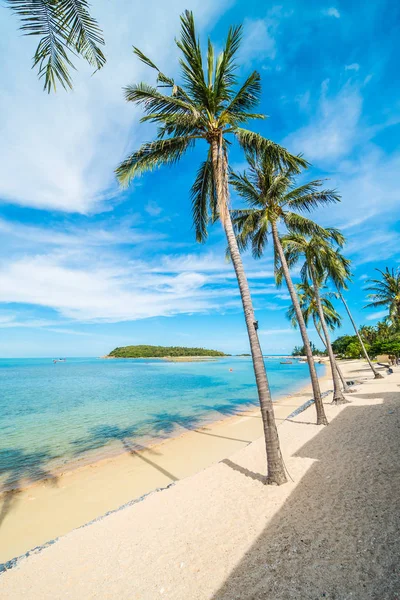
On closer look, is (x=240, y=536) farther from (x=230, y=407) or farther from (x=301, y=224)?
(x=230, y=407)

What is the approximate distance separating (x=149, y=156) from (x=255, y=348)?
6233 mm

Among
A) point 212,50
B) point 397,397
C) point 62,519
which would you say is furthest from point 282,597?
point 397,397

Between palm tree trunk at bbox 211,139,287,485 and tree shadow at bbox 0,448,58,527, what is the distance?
6.98 meters

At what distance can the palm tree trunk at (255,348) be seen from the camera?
5.93 m

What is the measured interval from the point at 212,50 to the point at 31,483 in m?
14.3

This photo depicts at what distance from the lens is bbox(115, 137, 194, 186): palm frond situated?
7.66 metres

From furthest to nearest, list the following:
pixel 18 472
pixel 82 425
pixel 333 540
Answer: pixel 82 425, pixel 18 472, pixel 333 540

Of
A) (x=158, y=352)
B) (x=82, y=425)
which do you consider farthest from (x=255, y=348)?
(x=158, y=352)

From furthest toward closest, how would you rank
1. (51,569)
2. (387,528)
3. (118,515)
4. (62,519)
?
1. (62,519)
2. (118,515)
3. (51,569)
4. (387,528)

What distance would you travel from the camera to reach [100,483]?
8.48 metres

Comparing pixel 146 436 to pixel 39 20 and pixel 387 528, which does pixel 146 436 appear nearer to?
pixel 387 528

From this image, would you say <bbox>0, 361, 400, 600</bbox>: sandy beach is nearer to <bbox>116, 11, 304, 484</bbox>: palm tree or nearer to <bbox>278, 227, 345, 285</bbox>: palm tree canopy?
<bbox>116, 11, 304, 484</bbox>: palm tree

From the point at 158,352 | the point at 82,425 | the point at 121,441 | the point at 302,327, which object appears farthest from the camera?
the point at 158,352

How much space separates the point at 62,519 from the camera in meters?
6.63
